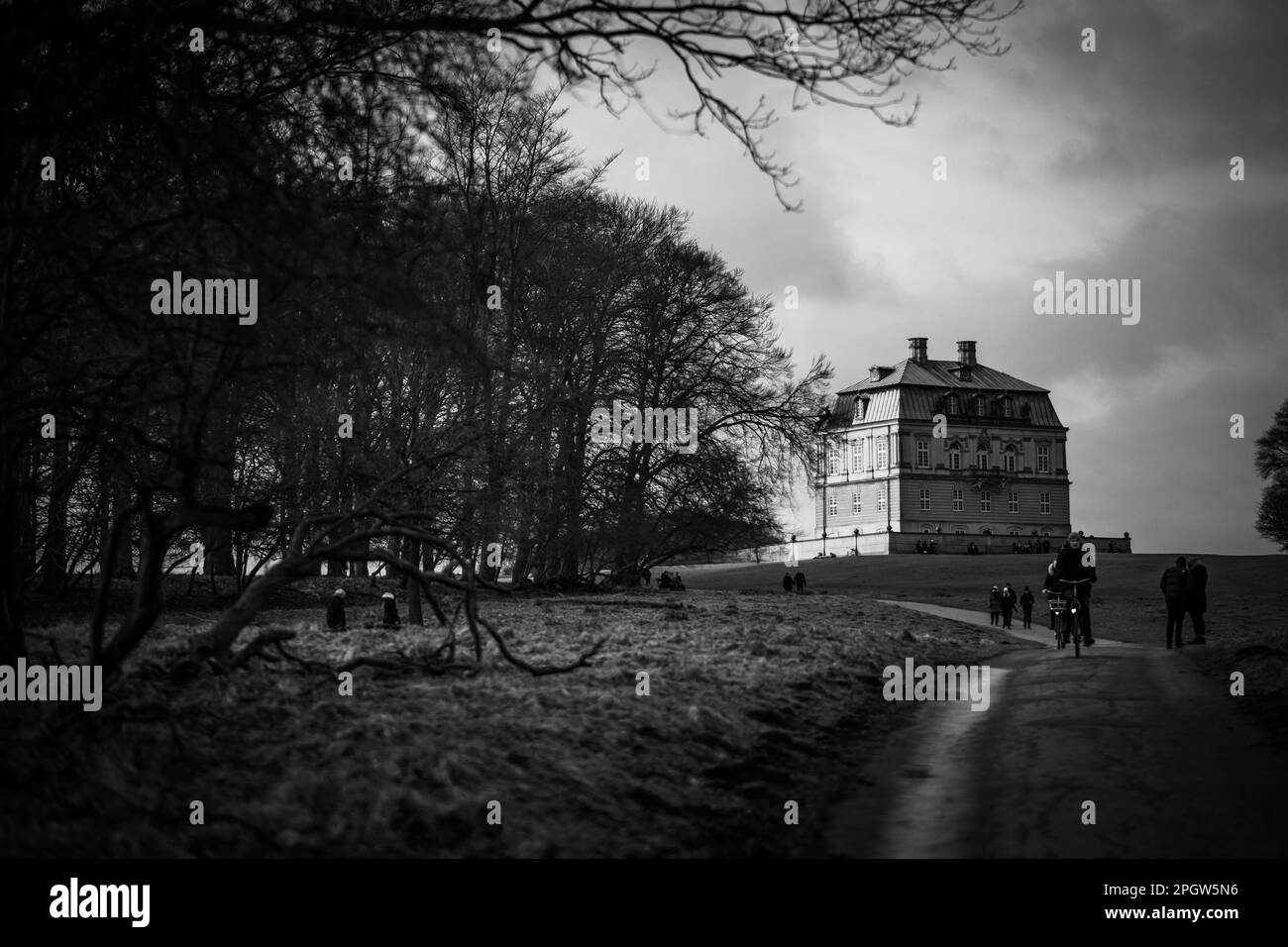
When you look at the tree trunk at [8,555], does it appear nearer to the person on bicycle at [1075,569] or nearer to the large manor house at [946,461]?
the person on bicycle at [1075,569]

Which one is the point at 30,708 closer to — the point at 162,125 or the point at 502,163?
the point at 162,125

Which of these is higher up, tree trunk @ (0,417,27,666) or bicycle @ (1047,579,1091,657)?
tree trunk @ (0,417,27,666)

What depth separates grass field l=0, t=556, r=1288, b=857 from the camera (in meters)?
7.23

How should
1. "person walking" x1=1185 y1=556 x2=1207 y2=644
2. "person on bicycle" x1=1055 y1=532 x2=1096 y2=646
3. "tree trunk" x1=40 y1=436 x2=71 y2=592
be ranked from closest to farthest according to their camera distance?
"tree trunk" x1=40 y1=436 x2=71 y2=592
"person on bicycle" x1=1055 y1=532 x2=1096 y2=646
"person walking" x1=1185 y1=556 x2=1207 y2=644

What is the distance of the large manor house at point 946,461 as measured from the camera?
136 meters

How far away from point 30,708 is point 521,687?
13.5 feet

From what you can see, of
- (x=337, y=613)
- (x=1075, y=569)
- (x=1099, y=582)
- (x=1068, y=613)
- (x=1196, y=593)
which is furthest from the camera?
(x=1099, y=582)

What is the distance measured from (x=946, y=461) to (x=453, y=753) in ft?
432

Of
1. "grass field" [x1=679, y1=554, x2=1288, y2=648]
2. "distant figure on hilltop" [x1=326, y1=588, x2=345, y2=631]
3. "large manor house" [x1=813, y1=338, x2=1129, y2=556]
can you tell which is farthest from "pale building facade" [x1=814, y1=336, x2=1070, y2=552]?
"distant figure on hilltop" [x1=326, y1=588, x2=345, y2=631]

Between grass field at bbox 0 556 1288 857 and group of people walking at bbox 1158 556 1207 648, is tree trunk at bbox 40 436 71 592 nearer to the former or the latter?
grass field at bbox 0 556 1288 857

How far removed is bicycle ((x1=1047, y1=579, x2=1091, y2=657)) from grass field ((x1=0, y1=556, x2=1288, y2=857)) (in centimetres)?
385

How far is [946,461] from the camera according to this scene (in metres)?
137

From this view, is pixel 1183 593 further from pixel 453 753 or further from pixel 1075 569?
pixel 453 753

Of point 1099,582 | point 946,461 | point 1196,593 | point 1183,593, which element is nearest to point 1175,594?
point 1183,593
